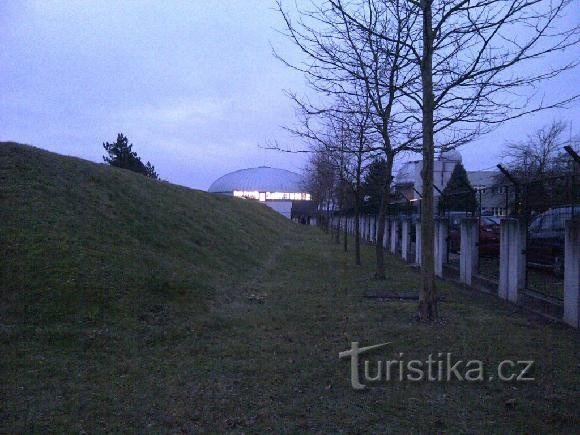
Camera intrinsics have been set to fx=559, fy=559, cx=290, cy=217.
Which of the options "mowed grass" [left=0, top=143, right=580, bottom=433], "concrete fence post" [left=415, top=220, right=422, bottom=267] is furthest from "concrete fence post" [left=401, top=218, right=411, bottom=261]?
"mowed grass" [left=0, top=143, right=580, bottom=433]

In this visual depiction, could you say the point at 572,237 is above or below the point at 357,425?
above

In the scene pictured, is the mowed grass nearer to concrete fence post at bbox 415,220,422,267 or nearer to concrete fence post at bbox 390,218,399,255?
concrete fence post at bbox 415,220,422,267

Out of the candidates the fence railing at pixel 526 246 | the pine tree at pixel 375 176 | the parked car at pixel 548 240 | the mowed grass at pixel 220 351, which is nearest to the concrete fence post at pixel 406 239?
the pine tree at pixel 375 176

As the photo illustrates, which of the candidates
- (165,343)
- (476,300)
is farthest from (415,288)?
(165,343)

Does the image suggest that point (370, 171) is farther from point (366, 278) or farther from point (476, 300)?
point (476, 300)

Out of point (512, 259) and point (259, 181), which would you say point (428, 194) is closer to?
point (512, 259)

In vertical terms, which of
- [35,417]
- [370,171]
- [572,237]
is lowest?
[35,417]

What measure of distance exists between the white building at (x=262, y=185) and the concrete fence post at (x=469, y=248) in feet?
276

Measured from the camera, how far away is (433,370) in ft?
18.9

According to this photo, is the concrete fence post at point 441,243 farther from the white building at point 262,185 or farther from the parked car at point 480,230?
the white building at point 262,185

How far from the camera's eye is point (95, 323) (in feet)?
23.2

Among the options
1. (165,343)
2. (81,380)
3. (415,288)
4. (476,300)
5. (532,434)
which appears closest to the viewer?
(532,434)

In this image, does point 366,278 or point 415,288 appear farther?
point 366,278

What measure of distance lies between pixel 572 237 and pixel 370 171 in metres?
13.7
